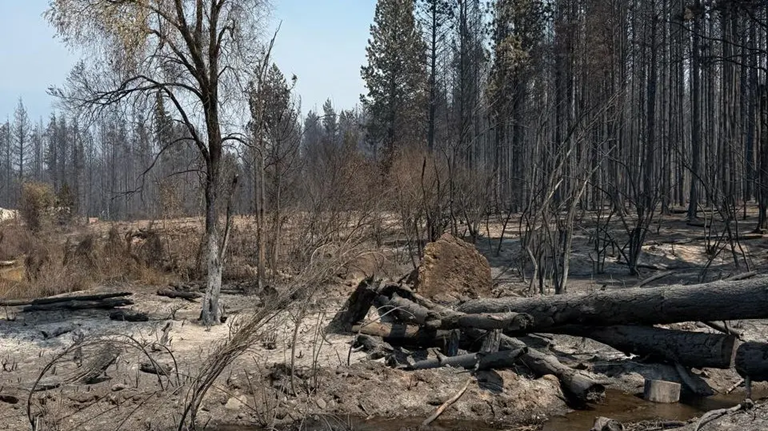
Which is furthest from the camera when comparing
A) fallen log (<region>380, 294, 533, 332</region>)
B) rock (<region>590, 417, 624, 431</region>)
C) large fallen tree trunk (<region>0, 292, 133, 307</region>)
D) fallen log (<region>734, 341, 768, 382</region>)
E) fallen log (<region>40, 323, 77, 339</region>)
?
large fallen tree trunk (<region>0, 292, 133, 307</region>)

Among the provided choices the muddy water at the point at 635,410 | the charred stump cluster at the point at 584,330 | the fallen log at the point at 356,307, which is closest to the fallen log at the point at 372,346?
the charred stump cluster at the point at 584,330

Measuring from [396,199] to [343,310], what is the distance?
7735 millimetres

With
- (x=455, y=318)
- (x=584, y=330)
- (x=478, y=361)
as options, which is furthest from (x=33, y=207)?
(x=584, y=330)

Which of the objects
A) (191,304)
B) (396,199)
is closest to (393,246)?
(396,199)

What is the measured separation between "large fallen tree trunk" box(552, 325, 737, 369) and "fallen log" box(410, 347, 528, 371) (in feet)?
3.87

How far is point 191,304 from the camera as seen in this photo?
13555 millimetres

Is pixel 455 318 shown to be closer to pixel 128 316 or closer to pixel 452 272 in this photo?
pixel 452 272

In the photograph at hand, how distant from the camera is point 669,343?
864 centimetres

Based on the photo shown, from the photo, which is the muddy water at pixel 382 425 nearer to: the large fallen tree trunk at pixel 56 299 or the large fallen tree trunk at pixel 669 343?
the large fallen tree trunk at pixel 669 343

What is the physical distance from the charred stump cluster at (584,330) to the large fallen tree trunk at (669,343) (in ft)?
0.04

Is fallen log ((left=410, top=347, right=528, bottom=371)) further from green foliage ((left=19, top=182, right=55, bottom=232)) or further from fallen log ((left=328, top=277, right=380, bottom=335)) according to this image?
green foliage ((left=19, top=182, right=55, bottom=232))

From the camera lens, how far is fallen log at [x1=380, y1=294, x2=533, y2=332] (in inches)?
340

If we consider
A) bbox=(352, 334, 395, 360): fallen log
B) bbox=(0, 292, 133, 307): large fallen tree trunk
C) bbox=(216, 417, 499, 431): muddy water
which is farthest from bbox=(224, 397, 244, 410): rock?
bbox=(0, 292, 133, 307): large fallen tree trunk

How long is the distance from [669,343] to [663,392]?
2.78 feet
